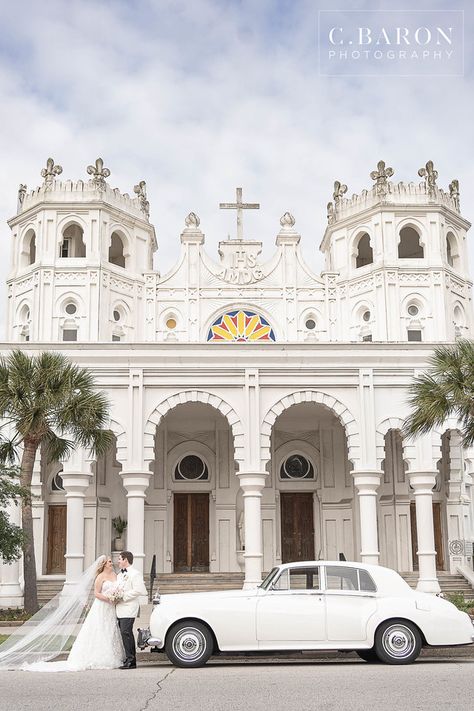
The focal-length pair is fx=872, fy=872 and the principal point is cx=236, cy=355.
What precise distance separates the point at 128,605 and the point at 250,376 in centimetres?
1381

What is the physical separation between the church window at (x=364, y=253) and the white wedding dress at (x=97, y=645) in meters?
25.7

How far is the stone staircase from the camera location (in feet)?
87.5

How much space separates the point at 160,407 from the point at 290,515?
8071 millimetres

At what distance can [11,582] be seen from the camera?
24.7 meters

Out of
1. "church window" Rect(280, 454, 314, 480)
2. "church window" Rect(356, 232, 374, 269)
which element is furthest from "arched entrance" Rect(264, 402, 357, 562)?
"church window" Rect(356, 232, 374, 269)

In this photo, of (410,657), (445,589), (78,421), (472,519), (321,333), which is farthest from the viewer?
(472,519)

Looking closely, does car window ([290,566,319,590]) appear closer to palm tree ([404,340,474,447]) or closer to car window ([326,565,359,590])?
car window ([326,565,359,590])

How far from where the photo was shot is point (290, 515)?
30953 millimetres

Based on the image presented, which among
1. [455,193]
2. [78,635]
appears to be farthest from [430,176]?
[78,635]

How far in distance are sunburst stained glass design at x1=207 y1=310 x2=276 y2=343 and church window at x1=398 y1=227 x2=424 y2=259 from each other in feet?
24.6

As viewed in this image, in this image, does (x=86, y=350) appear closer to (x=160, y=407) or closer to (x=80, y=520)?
(x=160, y=407)

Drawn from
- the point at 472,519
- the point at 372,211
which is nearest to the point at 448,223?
the point at 372,211

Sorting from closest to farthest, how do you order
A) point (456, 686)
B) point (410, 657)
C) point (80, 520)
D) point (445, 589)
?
1. point (456, 686)
2. point (410, 657)
3. point (80, 520)
4. point (445, 589)

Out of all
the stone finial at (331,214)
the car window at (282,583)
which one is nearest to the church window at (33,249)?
the stone finial at (331,214)
